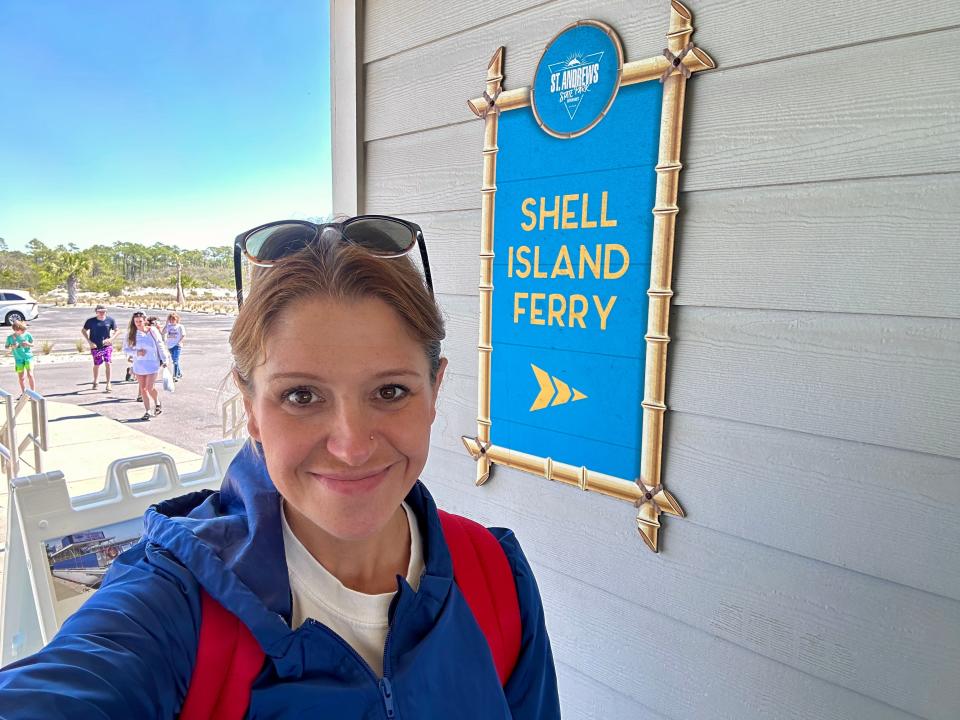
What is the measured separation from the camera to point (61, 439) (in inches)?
135

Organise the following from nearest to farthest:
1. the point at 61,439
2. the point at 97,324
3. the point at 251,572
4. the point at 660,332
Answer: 1. the point at 251,572
2. the point at 660,332
3. the point at 97,324
4. the point at 61,439

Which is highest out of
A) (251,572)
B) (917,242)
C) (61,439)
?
(917,242)

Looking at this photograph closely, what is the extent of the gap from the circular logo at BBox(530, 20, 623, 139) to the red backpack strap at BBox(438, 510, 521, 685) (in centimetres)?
80

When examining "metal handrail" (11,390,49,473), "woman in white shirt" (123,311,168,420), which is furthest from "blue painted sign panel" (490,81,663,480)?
"woman in white shirt" (123,311,168,420)

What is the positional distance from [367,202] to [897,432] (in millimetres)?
1320

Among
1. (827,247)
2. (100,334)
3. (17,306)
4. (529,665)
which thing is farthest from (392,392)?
(100,334)

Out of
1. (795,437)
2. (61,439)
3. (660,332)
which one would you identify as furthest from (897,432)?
(61,439)

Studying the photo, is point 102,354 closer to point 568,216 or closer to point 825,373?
point 568,216

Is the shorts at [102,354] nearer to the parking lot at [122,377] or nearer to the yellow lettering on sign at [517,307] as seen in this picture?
the parking lot at [122,377]

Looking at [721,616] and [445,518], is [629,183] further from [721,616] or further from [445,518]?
[721,616]

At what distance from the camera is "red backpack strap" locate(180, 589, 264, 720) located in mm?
505

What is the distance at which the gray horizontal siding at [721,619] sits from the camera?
852 millimetres

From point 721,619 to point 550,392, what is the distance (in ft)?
1.71

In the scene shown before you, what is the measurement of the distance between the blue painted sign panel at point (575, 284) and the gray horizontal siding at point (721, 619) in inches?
5.9
